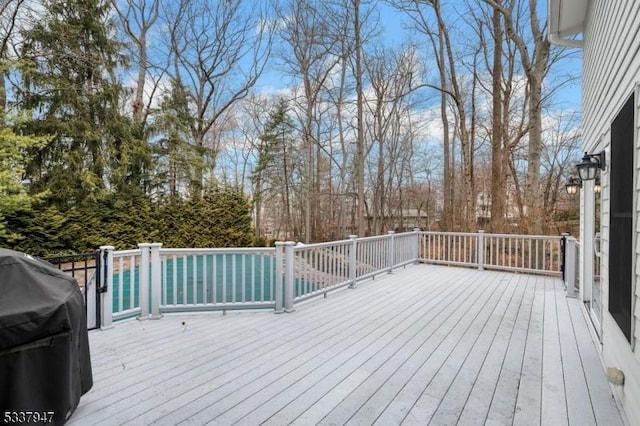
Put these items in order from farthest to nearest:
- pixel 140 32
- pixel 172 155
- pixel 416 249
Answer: pixel 140 32 → pixel 172 155 → pixel 416 249

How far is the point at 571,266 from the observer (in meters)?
5.61

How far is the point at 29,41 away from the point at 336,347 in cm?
1233

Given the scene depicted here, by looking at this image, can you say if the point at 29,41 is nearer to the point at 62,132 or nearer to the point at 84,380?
the point at 62,132

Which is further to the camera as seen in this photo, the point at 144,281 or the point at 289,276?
the point at 289,276

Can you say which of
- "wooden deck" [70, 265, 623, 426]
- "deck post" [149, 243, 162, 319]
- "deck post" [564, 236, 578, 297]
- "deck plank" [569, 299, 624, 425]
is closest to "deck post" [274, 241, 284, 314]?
"wooden deck" [70, 265, 623, 426]

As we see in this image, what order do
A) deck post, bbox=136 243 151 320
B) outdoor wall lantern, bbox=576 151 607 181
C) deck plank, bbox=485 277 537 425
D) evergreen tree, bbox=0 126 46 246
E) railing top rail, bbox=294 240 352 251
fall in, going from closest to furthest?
1. deck plank, bbox=485 277 537 425
2. outdoor wall lantern, bbox=576 151 607 181
3. deck post, bbox=136 243 151 320
4. railing top rail, bbox=294 240 352 251
5. evergreen tree, bbox=0 126 46 246

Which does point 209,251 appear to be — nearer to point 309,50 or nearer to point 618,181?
point 618,181

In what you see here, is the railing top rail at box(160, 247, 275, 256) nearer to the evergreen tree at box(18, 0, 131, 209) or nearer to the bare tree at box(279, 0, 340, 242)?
the evergreen tree at box(18, 0, 131, 209)

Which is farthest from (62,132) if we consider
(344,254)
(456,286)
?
(456,286)

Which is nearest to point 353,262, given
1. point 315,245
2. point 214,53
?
point 315,245

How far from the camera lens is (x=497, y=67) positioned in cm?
1045

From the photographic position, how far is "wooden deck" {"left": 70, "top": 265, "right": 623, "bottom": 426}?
229 cm

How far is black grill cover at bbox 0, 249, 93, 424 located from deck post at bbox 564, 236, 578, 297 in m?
6.43

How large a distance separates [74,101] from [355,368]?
12.4 m
